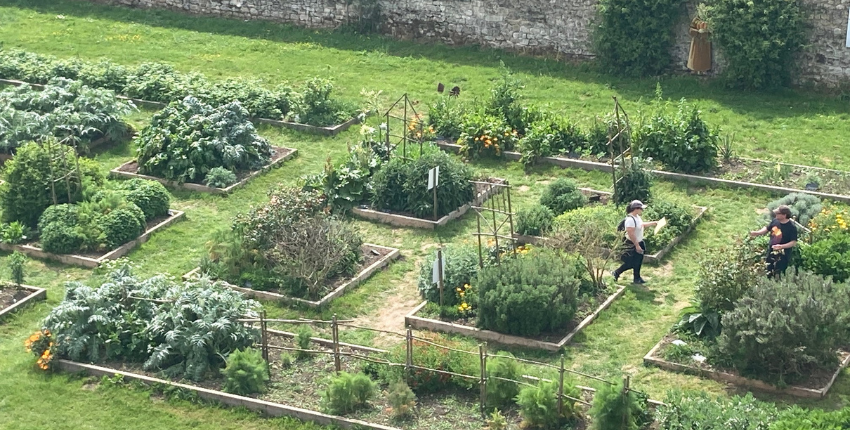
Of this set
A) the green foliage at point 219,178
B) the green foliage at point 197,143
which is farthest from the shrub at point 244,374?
the green foliage at point 197,143

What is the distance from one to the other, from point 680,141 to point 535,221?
3311 millimetres

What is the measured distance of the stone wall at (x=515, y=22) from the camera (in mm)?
24438

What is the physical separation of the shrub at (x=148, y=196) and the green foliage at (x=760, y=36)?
9.98m

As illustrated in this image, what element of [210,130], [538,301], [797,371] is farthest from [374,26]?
[797,371]

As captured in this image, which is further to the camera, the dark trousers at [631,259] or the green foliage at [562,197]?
the green foliage at [562,197]

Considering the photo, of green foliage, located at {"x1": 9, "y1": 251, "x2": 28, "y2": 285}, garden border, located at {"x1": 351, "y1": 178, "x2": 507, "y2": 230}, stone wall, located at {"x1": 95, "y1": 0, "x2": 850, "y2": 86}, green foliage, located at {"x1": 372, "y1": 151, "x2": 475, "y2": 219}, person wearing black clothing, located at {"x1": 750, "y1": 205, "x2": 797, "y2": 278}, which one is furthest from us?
stone wall, located at {"x1": 95, "y1": 0, "x2": 850, "y2": 86}

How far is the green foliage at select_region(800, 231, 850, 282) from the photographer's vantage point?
55.5ft

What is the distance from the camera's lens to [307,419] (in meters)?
14.9

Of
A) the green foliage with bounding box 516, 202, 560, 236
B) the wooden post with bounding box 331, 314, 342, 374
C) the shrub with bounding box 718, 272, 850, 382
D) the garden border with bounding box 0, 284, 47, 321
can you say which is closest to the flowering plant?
the garden border with bounding box 0, 284, 47, 321

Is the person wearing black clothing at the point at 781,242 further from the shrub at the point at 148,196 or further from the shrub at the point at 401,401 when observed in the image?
the shrub at the point at 148,196

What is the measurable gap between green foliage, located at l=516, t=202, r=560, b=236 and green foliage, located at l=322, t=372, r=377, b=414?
15.7 feet

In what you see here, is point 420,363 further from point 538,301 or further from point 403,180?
point 403,180

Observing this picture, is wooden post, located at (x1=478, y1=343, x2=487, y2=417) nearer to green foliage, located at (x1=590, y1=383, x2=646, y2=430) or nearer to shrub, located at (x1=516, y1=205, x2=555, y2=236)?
green foliage, located at (x1=590, y1=383, x2=646, y2=430)

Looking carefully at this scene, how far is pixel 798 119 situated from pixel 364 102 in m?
7.23
